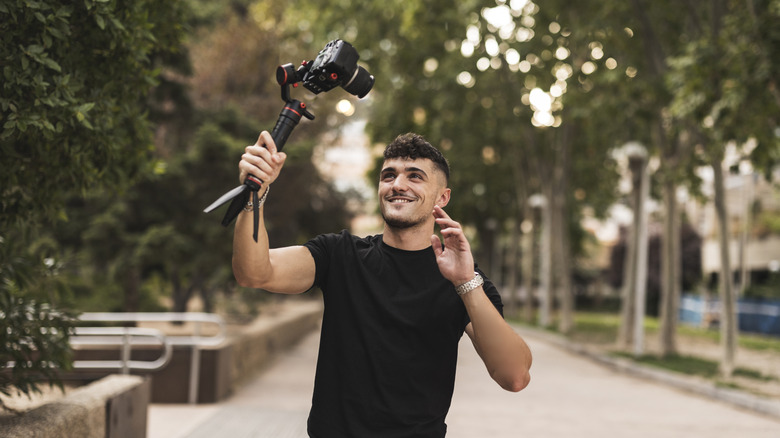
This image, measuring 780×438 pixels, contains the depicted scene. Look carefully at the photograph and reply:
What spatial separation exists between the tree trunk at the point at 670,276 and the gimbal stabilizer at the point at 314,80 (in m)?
18.5

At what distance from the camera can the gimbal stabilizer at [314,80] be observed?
9.30ft

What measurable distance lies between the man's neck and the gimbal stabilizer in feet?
1.76

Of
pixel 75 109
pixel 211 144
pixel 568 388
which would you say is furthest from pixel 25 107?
pixel 568 388

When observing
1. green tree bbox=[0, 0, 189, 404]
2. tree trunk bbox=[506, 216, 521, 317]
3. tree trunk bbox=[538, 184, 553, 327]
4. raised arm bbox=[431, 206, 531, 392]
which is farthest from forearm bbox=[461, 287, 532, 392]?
tree trunk bbox=[506, 216, 521, 317]

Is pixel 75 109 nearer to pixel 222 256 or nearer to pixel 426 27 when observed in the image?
pixel 222 256

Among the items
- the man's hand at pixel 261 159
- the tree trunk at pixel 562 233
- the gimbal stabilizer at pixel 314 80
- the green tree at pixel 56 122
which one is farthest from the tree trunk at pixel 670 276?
the man's hand at pixel 261 159

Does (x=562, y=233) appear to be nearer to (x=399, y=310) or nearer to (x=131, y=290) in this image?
(x=131, y=290)

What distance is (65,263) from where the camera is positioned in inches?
237

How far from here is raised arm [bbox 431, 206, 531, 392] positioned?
2.99 metres

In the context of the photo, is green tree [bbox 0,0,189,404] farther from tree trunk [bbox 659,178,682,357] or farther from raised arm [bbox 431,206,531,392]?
tree trunk [bbox 659,178,682,357]

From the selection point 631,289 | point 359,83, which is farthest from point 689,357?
point 359,83

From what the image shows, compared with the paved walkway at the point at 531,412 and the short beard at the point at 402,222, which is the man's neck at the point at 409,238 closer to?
the short beard at the point at 402,222

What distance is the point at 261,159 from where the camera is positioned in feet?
9.03

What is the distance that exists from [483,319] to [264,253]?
2.39 feet
